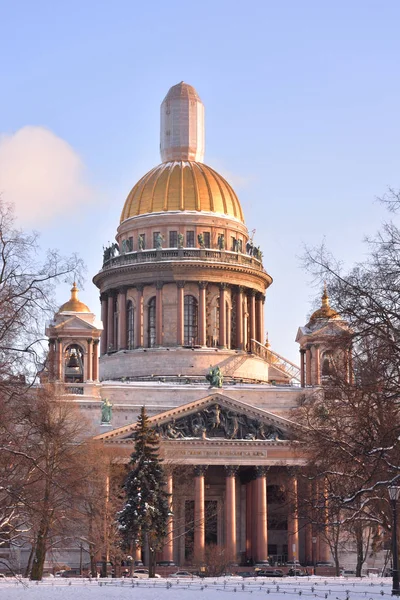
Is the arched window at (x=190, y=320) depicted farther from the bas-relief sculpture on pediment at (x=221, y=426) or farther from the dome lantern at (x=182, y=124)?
the bas-relief sculpture on pediment at (x=221, y=426)

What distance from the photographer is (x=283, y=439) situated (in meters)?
96.8

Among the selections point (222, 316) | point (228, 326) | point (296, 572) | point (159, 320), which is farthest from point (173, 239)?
point (296, 572)

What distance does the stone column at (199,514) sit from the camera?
91.2 meters

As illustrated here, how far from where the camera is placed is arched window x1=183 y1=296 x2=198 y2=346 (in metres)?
110

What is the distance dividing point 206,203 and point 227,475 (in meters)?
26.4

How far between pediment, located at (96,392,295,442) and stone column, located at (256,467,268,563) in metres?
2.64

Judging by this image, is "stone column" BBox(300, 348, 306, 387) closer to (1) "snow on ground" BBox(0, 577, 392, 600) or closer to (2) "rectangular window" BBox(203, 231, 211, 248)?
(2) "rectangular window" BBox(203, 231, 211, 248)

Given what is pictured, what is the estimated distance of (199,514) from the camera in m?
93.0

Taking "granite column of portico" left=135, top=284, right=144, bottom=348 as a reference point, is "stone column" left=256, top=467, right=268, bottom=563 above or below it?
below

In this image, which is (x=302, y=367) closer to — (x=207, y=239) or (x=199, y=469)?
(x=199, y=469)

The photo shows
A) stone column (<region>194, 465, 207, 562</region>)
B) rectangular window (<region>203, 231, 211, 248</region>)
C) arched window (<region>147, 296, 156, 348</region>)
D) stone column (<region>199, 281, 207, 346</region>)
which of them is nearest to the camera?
stone column (<region>194, 465, 207, 562</region>)

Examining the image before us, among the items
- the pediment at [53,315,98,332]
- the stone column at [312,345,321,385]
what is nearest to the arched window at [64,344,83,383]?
the pediment at [53,315,98,332]

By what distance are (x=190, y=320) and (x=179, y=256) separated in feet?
17.1

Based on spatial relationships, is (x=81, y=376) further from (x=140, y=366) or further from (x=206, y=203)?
(x=206, y=203)
